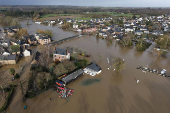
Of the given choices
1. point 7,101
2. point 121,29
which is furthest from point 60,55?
point 121,29

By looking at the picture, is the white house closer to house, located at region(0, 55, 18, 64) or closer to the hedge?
house, located at region(0, 55, 18, 64)

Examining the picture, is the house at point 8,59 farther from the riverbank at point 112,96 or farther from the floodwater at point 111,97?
the riverbank at point 112,96

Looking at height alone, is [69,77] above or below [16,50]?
below

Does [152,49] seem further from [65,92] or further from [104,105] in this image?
[65,92]

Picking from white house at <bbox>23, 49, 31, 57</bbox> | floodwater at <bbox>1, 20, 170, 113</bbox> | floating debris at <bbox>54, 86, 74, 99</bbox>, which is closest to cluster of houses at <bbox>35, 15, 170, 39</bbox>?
floodwater at <bbox>1, 20, 170, 113</bbox>

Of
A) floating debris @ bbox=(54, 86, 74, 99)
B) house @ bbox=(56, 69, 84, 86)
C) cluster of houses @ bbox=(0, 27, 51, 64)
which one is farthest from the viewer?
cluster of houses @ bbox=(0, 27, 51, 64)

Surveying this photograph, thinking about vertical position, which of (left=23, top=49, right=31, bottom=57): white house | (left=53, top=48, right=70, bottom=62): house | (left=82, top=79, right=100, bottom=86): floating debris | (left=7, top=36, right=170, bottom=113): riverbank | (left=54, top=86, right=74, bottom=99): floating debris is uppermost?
(left=53, top=48, right=70, bottom=62): house

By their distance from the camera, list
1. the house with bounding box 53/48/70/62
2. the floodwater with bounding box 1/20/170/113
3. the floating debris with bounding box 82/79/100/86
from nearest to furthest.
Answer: the floodwater with bounding box 1/20/170/113 < the floating debris with bounding box 82/79/100/86 < the house with bounding box 53/48/70/62

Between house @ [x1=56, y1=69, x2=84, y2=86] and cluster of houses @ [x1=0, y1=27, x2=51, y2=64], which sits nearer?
house @ [x1=56, y1=69, x2=84, y2=86]

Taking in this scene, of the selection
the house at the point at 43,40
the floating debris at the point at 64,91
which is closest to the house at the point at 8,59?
the floating debris at the point at 64,91

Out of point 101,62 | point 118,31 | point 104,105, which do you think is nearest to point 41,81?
point 104,105

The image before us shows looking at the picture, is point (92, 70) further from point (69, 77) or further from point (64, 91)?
point (64, 91)
